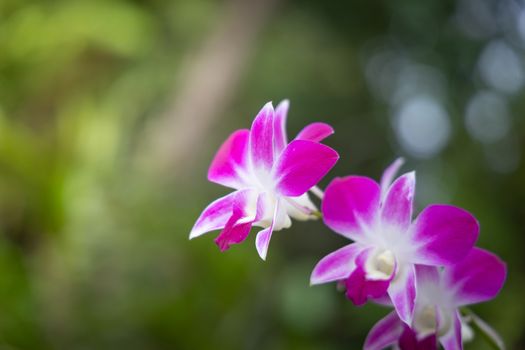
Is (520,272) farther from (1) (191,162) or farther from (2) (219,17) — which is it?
(2) (219,17)

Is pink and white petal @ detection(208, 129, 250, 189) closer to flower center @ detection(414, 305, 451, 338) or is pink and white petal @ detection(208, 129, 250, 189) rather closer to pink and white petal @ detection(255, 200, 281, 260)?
pink and white petal @ detection(255, 200, 281, 260)

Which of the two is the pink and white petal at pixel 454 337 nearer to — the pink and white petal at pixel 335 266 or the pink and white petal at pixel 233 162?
the pink and white petal at pixel 335 266

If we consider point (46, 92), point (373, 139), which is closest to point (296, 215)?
point (46, 92)

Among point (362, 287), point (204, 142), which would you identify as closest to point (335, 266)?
point (362, 287)

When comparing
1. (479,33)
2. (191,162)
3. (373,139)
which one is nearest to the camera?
(191,162)

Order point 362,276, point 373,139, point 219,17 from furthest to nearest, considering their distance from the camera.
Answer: point 373,139 < point 219,17 < point 362,276

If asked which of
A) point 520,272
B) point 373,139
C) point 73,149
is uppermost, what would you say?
point 73,149

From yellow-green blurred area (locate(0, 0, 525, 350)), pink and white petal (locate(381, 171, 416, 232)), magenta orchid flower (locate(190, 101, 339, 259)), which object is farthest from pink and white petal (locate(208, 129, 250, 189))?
yellow-green blurred area (locate(0, 0, 525, 350))
